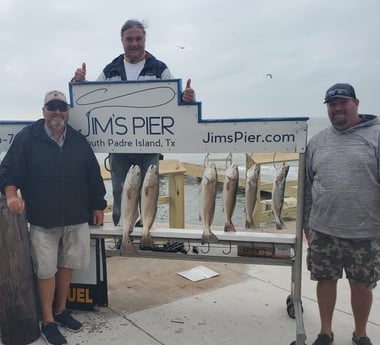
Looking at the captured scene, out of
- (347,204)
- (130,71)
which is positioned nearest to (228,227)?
(347,204)

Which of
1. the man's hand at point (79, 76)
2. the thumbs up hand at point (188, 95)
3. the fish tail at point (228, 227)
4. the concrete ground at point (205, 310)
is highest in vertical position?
the man's hand at point (79, 76)

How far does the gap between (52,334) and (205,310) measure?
132 cm


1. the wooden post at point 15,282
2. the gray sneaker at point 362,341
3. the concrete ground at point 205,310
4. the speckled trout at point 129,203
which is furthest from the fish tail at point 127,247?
the gray sneaker at point 362,341

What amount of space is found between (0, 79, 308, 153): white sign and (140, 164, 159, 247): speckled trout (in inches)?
11.5

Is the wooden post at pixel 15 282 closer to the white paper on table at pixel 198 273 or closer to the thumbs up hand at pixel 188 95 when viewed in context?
the thumbs up hand at pixel 188 95

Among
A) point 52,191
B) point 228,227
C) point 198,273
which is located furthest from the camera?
point 198,273

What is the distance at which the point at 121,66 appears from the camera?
3.86m

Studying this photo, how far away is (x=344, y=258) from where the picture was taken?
2990 mm

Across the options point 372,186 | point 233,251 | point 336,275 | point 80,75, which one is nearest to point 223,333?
point 233,251

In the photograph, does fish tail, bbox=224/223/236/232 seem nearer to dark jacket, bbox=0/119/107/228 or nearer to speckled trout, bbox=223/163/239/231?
speckled trout, bbox=223/163/239/231

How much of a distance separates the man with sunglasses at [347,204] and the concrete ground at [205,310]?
0.52 meters

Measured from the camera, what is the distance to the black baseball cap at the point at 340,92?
2.94m

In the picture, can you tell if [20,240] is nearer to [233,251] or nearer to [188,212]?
A: [233,251]

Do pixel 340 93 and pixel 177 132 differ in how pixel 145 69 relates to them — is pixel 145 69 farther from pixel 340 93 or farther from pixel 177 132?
pixel 340 93
